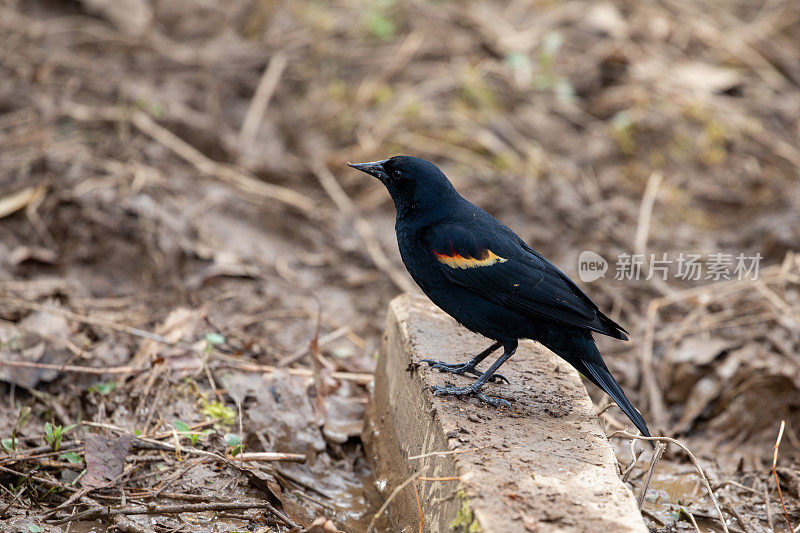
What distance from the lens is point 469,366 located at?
3.45m

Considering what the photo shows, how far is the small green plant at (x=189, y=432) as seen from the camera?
139 inches

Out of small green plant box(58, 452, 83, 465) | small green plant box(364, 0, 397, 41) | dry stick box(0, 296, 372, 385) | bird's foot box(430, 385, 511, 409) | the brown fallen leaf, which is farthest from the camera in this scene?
small green plant box(364, 0, 397, 41)

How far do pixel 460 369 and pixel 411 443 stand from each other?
380 mm

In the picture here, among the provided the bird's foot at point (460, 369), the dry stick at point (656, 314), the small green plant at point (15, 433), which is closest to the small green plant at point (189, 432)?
the small green plant at point (15, 433)

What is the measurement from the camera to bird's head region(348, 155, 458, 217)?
3.62m

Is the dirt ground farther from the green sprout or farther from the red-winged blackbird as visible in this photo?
the red-winged blackbird

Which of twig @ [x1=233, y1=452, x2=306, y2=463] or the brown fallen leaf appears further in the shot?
twig @ [x1=233, y1=452, x2=306, y2=463]

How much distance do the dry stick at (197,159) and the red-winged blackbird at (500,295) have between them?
2944 millimetres

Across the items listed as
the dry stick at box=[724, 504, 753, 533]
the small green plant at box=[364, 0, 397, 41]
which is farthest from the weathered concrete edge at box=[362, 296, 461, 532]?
the small green plant at box=[364, 0, 397, 41]

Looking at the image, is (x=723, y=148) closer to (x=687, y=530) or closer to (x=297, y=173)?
(x=297, y=173)

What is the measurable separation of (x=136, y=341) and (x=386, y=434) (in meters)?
1.61

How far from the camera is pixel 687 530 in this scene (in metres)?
3.35

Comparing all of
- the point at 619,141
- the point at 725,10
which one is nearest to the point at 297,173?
the point at 619,141

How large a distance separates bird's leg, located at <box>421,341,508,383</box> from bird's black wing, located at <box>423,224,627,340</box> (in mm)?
259
